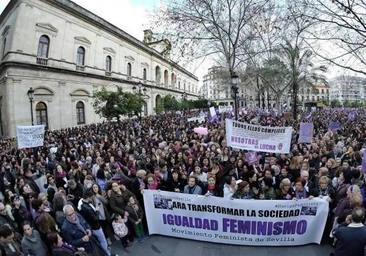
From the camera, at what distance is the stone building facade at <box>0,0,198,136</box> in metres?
27.7

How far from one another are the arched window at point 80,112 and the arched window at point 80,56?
416 centimetres

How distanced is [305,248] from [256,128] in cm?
409

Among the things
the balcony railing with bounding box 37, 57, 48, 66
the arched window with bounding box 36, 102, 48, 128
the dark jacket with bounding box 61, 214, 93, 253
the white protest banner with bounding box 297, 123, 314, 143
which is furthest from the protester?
the balcony railing with bounding box 37, 57, 48, 66

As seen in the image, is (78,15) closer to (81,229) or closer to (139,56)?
(139,56)

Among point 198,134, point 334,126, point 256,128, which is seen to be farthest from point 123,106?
Result: point 256,128

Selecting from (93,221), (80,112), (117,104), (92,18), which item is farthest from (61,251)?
(92,18)

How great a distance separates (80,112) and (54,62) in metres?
5.66

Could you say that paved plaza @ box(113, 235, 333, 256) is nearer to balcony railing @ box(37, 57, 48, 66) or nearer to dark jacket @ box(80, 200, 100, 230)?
dark jacket @ box(80, 200, 100, 230)

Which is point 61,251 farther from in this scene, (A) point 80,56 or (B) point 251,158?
(A) point 80,56

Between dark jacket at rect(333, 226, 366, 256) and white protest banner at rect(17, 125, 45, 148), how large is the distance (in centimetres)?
1087

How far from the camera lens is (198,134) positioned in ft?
55.6

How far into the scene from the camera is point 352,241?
4.46 m

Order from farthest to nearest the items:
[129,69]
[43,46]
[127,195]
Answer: [129,69]
[43,46]
[127,195]

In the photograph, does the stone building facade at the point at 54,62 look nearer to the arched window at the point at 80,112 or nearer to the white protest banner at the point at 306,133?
the arched window at the point at 80,112
